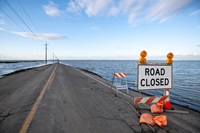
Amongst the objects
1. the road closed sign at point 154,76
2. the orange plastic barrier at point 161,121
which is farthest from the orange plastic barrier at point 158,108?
the orange plastic barrier at point 161,121

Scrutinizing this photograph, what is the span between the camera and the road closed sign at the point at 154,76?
204 inches

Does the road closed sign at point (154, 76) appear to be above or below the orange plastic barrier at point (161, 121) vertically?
above

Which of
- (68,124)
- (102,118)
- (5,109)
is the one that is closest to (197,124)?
(102,118)

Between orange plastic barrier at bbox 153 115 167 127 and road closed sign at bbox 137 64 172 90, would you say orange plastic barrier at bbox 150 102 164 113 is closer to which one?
road closed sign at bbox 137 64 172 90

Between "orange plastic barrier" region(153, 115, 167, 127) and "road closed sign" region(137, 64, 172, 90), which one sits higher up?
"road closed sign" region(137, 64, 172, 90)

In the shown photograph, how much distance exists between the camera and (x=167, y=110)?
559 cm

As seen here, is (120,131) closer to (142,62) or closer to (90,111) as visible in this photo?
(90,111)

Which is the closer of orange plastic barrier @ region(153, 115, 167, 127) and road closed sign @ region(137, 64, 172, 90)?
orange plastic barrier @ region(153, 115, 167, 127)

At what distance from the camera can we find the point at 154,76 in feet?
17.6

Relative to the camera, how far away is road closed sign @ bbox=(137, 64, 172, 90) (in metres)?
5.19

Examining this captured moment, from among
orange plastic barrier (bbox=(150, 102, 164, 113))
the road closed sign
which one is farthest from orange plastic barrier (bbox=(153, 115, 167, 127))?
the road closed sign

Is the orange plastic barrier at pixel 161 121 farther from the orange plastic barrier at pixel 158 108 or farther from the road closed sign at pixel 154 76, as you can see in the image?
the road closed sign at pixel 154 76

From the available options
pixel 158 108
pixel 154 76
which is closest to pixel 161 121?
pixel 158 108

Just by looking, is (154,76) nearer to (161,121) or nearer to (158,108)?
(158,108)
